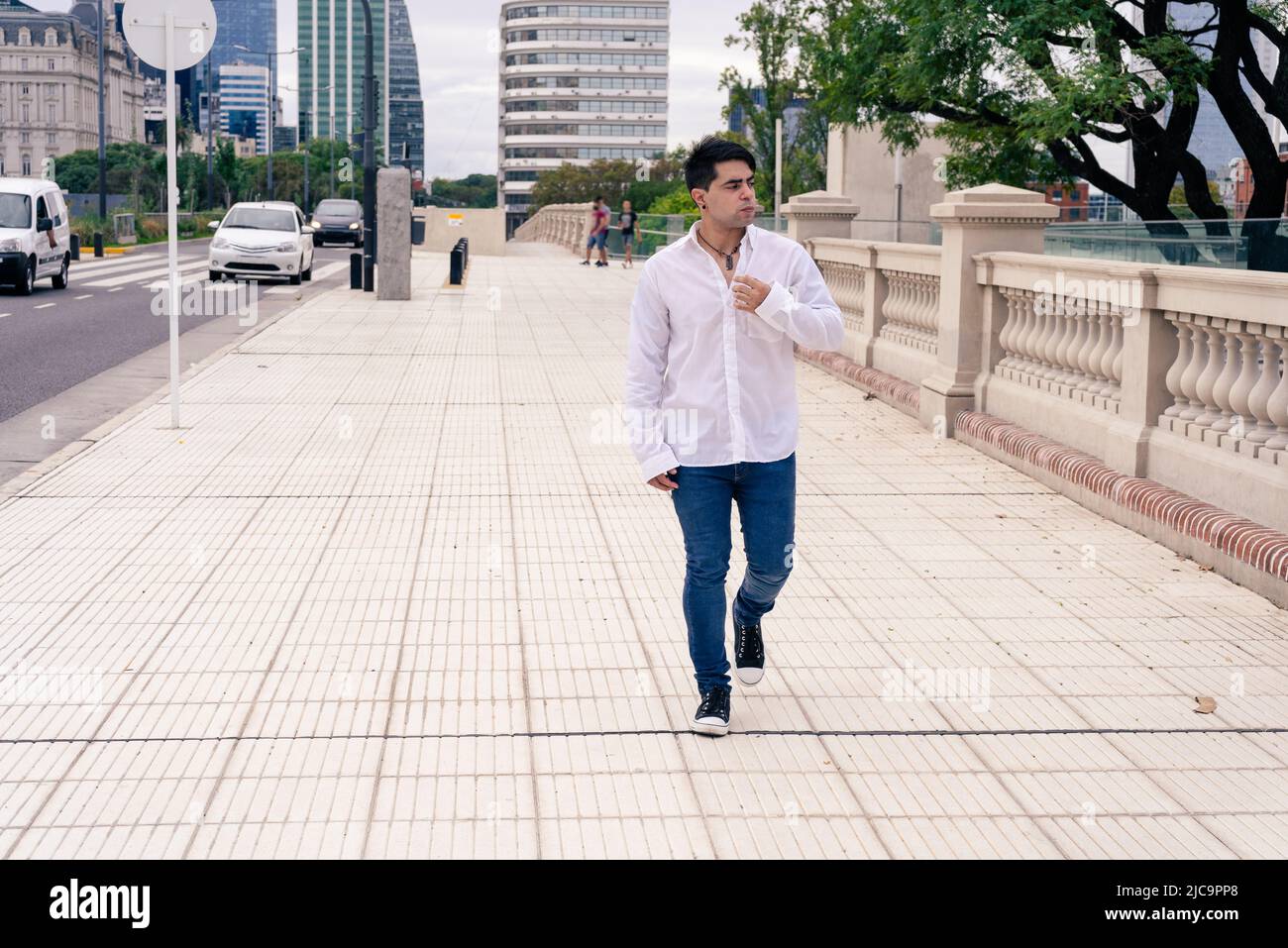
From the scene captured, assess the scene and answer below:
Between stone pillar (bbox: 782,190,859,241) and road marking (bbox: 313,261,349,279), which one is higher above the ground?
stone pillar (bbox: 782,190,859,241)

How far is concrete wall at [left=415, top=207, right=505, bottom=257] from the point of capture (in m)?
54.4

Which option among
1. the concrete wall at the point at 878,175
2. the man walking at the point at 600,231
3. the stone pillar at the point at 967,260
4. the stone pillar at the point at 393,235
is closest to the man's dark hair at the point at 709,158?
the stone pillar at the point at 967,260

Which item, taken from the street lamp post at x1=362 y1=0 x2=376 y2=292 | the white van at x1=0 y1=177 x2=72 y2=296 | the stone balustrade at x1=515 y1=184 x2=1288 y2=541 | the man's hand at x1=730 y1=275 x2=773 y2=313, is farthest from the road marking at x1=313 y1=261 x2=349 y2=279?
the man's hand at x1=730 y1=275 x2=773 y2=313

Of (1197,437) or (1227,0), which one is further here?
(1227,0)

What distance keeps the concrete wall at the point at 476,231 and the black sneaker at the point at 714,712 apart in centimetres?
4955

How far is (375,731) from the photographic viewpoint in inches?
210

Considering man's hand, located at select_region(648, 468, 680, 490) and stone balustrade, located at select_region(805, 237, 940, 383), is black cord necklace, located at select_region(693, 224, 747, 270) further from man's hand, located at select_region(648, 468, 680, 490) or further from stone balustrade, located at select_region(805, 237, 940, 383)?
stone balustrade, located at select_region(805, 237, 940, 383)

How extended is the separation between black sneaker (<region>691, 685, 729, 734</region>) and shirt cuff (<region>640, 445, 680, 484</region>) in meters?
0.75

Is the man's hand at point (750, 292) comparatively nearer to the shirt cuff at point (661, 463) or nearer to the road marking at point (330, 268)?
the shirt cuff at point (661, 463)

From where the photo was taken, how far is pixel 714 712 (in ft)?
17.4

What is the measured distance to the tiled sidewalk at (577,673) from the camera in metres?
4.57

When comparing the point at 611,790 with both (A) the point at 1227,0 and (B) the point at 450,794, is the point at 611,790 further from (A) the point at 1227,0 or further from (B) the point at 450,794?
(A) the point at 1227,0

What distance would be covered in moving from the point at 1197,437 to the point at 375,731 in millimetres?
4805
